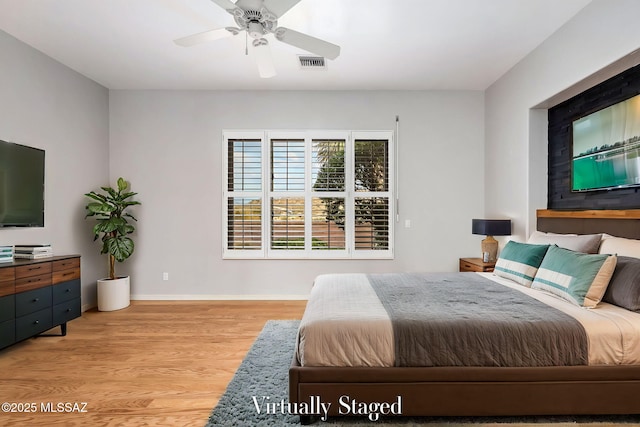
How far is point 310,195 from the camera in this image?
4793mm

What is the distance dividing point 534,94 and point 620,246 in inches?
72.9

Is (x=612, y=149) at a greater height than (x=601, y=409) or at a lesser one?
greater

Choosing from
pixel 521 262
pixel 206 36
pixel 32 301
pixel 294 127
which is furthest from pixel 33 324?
pixel 521 262

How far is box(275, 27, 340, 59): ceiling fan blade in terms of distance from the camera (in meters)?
2.56

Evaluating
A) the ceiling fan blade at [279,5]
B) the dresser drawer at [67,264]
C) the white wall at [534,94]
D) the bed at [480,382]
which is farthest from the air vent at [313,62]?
the dresser drawer at [67,264]

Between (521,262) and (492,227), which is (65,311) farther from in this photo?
(492,227)

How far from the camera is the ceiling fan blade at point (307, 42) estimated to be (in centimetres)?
256

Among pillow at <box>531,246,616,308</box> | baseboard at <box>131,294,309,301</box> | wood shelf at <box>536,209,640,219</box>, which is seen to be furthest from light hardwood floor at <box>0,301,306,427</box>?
wood shelf at <box>536,209,640,219</box>

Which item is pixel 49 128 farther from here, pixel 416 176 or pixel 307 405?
pixel 416 176

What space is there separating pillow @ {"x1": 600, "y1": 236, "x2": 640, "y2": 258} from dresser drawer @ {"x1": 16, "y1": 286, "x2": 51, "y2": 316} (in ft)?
15.3

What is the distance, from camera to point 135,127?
4797 mm

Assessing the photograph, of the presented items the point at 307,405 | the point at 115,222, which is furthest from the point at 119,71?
the point at 307,405

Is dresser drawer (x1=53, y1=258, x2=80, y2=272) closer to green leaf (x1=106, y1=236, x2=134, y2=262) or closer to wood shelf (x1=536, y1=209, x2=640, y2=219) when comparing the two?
green leaf (x1=106, y1=236, x2=134, y2=262)

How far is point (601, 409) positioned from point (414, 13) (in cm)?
305
